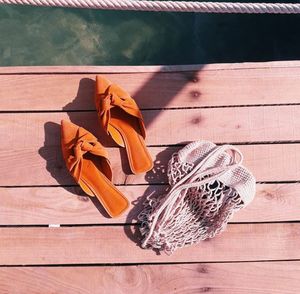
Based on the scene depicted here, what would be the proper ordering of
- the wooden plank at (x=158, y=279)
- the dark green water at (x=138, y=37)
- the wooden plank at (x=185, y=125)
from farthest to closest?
the dark green water at (x=138, y=37) < the wooden plank at (x=185, y=125) < the wooden plank at (x=158, y=279)

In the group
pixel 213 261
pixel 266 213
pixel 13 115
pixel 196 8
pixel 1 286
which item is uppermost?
pixel 196 8

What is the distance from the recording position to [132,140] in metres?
2.07

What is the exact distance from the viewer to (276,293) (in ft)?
6.41

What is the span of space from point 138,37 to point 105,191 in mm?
1191

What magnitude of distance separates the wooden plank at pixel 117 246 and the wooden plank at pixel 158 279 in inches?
1.2

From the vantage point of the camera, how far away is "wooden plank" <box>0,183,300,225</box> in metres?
1.99

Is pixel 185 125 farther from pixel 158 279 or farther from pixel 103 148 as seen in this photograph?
pixel 158 279

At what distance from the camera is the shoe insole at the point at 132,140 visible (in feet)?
6.66

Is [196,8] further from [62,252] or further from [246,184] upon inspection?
[62,252]

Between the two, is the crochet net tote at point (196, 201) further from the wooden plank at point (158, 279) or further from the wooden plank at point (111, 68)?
the wooden plank at point (111, 68)

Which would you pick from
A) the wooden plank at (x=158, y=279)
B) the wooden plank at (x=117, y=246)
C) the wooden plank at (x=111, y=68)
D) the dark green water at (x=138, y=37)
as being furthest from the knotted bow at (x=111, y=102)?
the dark green water at (x=138, y=37)

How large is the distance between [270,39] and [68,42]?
43.8 inches

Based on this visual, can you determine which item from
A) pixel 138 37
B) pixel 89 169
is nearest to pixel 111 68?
pixel 89 169

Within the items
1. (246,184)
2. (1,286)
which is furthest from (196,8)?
(1,286)
